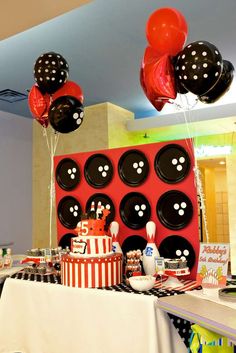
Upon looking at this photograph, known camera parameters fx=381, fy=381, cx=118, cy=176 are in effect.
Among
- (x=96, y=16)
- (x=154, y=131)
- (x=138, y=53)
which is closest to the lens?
(x=96, y=16)

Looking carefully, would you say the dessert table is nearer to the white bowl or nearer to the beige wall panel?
the white bowl

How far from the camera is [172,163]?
218 centimetres

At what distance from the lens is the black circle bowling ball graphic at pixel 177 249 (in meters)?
2.06

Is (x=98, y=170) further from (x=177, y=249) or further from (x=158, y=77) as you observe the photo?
(x=158, y=77)

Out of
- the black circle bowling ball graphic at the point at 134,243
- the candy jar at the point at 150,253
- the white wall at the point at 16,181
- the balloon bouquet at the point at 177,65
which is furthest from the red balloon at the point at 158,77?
the white wall at the point at 16,181

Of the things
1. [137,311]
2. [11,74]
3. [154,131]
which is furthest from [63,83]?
[154,131]

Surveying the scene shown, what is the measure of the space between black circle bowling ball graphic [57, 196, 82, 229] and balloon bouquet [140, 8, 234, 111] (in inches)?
38.8

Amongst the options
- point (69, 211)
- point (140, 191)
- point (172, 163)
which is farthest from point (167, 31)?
point (69, 211)

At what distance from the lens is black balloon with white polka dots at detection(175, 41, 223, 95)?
1748 mm

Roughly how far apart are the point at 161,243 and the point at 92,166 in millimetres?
730

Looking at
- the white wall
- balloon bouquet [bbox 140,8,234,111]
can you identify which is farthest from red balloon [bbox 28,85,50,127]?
the white wall

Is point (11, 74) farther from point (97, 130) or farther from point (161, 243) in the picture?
point (161, 243)

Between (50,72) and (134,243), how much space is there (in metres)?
1.15

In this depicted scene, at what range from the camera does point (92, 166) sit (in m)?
2.57
